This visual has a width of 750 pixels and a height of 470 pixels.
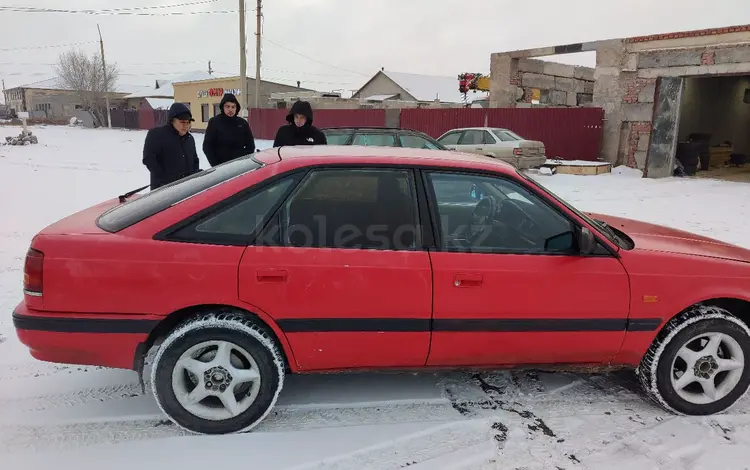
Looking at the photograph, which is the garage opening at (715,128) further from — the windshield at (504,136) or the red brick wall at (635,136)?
the windshield at (504,136)

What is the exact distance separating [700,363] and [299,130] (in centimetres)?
417

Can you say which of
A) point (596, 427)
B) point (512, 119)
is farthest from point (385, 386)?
point (512, 119)

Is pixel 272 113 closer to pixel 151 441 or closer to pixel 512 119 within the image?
pixel 512 119

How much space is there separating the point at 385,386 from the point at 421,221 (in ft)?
3.72

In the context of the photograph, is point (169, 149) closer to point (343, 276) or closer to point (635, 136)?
point (343, 276)

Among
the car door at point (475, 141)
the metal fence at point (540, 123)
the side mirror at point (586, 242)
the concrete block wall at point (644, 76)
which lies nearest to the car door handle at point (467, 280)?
the side mirror at point (586, 242)

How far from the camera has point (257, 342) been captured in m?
2.59

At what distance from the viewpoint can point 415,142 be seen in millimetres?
9172

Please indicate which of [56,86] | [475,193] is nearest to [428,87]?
[475,193]

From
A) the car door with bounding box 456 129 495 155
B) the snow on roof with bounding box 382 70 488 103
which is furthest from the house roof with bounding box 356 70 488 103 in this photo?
the car door with bounding box 456 129 495 155

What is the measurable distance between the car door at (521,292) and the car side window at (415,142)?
20.4 ft

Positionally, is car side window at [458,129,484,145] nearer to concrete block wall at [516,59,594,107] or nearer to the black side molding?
concrete block wall at [516,59,594,107]

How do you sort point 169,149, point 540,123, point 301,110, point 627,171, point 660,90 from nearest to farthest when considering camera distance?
point 169,149
point 301,110
point 660,90
point 627,171
point 540,123

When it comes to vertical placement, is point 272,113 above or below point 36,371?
above
